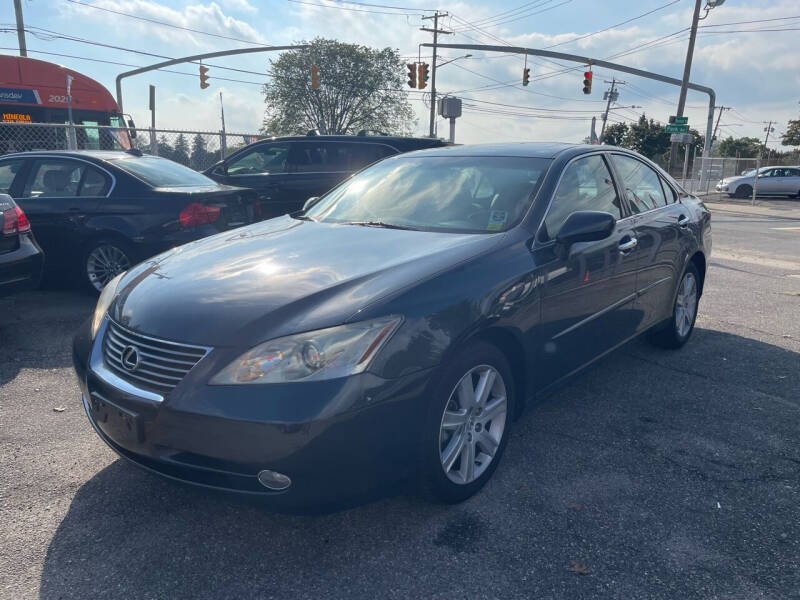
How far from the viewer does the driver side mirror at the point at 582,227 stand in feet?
10.8

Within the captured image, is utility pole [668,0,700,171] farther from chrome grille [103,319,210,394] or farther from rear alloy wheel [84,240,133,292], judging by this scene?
chrome grille [103,319,210,394]

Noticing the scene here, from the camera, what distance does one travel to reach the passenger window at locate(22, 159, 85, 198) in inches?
262

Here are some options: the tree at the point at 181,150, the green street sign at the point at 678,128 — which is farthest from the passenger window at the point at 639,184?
the green street sign at the point at 678,128

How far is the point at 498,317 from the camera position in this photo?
9.46ft

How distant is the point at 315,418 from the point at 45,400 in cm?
273

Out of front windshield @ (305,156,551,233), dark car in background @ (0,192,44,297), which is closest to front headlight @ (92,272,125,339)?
front windshield @ (305,156,551,233)

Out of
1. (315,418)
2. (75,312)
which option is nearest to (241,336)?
(315,418)

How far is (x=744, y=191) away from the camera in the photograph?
94.1 ft

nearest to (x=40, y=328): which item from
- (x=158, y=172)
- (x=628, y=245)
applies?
(x=158, y=172)

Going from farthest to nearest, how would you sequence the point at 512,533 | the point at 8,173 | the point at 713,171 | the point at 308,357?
the point at 713,171
the point at 8,173
the point at 512,533
the point at 308,357

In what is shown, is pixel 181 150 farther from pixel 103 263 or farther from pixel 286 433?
pixel 286 433

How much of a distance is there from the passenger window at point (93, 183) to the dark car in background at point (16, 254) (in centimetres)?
120

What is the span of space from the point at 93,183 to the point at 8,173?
1.07 m

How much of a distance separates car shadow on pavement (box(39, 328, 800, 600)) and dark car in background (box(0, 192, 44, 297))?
2753 mm
